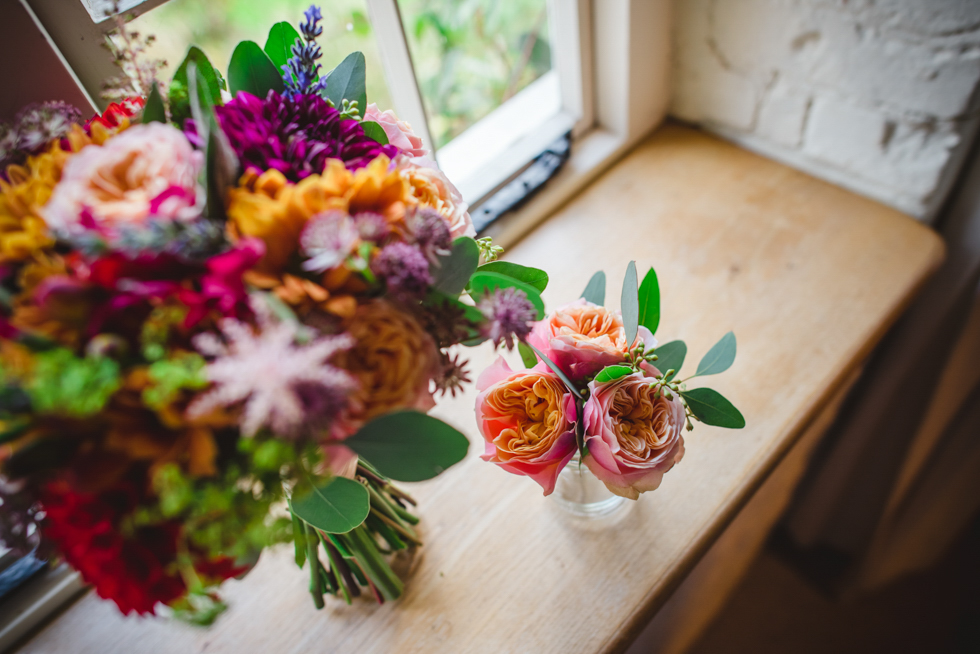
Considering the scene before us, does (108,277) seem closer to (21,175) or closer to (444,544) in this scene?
(21,175)

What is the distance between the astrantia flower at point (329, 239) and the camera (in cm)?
29

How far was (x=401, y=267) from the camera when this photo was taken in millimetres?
311

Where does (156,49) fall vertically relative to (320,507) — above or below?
above

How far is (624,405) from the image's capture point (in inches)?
18.1

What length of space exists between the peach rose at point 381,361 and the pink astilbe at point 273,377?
28 mm

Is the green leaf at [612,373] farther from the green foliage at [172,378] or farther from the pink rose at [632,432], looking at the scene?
the green foliage at [172,378]

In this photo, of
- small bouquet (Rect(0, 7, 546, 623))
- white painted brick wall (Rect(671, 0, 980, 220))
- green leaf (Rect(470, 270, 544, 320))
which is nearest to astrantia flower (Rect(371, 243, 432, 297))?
small bouquet (Rect(0, 7, 546, 623))

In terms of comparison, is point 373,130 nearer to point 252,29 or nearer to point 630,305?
point 630,305

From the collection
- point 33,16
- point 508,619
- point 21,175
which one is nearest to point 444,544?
point 508,619

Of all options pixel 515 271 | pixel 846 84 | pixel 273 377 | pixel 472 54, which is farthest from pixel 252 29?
pixel 846 84

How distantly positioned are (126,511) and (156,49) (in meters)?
0.58

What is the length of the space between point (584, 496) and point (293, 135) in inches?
17.8

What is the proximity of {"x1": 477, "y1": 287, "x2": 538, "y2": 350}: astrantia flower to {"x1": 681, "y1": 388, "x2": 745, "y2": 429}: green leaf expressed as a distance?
0.68 ft

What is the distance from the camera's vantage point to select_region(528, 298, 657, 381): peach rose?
1.49ft
